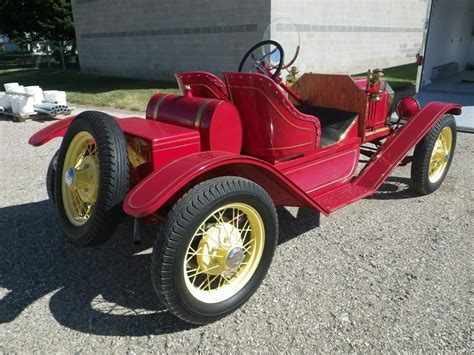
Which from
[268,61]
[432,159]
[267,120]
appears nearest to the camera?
[267,120]

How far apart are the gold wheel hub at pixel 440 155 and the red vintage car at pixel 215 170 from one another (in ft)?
1.14

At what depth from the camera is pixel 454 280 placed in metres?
2.72

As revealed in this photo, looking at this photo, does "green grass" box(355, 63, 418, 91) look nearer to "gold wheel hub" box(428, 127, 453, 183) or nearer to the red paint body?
"gold wheel hub" box(428, 127, 453, 183)

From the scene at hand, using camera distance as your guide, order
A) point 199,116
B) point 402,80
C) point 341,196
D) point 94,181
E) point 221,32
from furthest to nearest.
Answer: point 402,80 < point 221,32 < point 341,196 < point 199,116 < point 94,181

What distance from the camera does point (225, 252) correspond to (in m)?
2.33

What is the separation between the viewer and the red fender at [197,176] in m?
2.04

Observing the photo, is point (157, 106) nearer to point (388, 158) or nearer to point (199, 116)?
point (199, 116)

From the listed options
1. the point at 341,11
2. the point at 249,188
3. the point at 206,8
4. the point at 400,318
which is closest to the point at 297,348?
the point at 400,318

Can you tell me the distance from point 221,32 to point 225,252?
10153 mm

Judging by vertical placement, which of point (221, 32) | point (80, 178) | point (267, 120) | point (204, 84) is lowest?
point (80, 178)

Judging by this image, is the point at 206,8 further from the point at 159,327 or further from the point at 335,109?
the point at 159,327

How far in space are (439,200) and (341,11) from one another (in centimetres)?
1064

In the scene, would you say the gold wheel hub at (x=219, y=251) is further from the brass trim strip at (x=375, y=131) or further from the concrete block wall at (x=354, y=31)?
the concrete block wall at (x=354, y=31)

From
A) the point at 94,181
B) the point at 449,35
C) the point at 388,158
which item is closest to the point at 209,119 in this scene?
the point at 94,181
